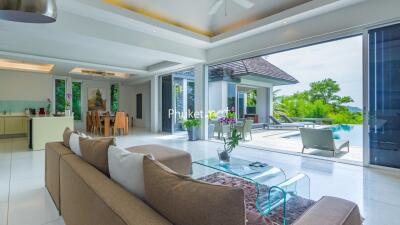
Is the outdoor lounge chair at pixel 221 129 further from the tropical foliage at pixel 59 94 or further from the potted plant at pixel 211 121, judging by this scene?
the tropical foliage at pixel 59 94

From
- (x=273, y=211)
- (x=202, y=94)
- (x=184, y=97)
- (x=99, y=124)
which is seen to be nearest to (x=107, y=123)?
(x=99, y=124)

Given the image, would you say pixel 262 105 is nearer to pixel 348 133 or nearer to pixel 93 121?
pixel 348 133

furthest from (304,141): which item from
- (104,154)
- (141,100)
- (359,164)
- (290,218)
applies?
(141,100)

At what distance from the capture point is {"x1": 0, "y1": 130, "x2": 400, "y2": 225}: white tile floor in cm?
217

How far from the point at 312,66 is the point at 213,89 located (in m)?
3.05

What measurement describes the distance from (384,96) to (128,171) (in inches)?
169

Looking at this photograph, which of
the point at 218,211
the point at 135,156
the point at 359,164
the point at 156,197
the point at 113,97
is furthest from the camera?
the point at 113,97

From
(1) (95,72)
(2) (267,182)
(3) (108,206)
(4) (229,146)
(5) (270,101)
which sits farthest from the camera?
(1) (95,72)

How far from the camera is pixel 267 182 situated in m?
2.48

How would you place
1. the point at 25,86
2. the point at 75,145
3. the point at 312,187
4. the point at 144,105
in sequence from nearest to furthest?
the point at 75,145 → the point at 312,187 → the point at 25,86 → the point at 144,105

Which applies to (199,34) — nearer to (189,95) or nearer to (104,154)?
(189,95)

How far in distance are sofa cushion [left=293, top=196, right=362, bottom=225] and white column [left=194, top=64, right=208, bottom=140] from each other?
5.71 metres

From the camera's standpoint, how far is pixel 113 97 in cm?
1155

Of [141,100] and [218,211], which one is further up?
[141,100]
